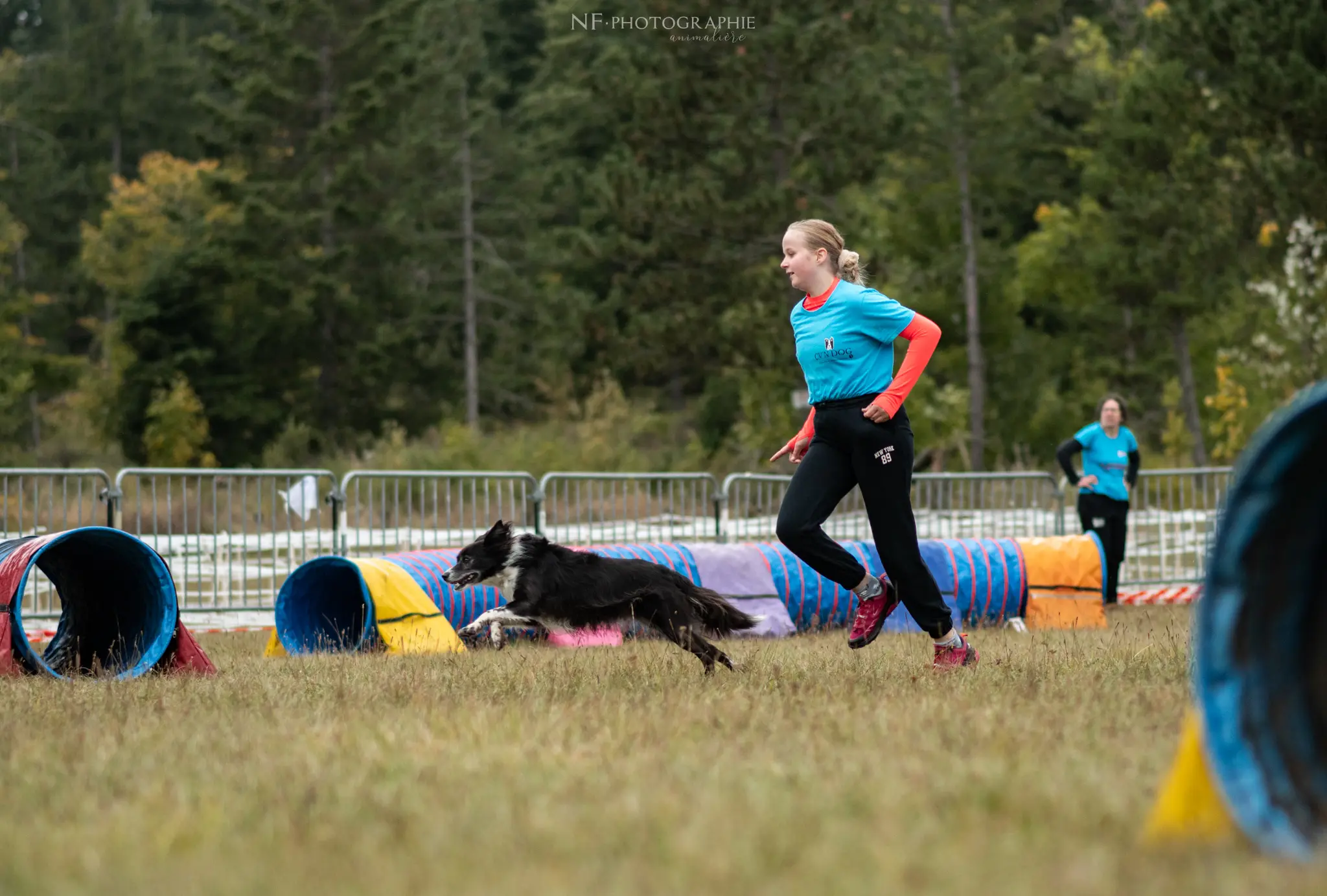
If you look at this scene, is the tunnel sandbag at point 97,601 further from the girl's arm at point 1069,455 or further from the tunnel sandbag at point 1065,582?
the girl's arm at point 1069,455

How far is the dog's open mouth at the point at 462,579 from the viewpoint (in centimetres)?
896

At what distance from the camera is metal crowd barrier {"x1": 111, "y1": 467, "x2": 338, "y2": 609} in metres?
13.8

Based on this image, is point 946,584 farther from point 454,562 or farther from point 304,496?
point 304,496

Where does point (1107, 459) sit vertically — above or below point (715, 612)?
above

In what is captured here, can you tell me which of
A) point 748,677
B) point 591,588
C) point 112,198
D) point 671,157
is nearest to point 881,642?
point 591,588

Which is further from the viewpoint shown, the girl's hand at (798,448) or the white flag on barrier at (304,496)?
the white flag on barrier at (304,496)

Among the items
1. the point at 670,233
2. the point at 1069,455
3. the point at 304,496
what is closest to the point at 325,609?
the point at 304,496

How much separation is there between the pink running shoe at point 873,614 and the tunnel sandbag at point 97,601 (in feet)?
11.1

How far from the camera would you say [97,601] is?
28.7ft

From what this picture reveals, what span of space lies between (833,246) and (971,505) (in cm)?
1110

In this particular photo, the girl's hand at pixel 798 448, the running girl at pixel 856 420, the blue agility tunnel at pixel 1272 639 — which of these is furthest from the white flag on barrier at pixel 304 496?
the blue agility tunnel at pixel 1272 639

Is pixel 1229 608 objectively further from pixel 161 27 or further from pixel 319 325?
pixel 161 27

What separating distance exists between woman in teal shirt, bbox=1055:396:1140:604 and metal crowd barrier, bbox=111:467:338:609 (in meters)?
6.67

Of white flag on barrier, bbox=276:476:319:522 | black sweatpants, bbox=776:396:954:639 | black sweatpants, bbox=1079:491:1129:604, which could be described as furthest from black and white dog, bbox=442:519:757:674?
black sweatpants, bbox=1079:491:1129:604
